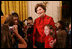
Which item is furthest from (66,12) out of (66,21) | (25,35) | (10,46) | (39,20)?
(10,46)

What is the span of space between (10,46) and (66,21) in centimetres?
80

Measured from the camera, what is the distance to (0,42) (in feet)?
4.52

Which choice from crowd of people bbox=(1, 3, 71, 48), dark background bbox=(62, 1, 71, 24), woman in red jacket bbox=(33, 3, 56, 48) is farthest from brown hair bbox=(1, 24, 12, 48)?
dark background bbox=(62, 1, 71, 24)

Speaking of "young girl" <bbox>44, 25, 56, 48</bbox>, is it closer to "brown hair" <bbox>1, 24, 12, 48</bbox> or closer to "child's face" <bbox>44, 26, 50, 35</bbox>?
"child's face" <bbox>44, 26, 50, 35</bbox>

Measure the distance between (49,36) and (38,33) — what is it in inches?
6.2

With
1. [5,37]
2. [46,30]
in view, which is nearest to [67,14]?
[46,30]

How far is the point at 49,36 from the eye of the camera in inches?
65.7

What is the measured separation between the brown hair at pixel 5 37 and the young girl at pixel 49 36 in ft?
1.69

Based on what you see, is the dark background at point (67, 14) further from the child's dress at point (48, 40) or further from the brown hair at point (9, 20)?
the brown hair at point (9, 20)

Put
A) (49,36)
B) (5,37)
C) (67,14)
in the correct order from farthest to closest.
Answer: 1. (67,14)
2. (49,36)
3. (5,37)

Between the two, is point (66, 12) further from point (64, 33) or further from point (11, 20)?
point (11, 20)

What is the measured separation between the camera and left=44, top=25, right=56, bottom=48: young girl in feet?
5.37

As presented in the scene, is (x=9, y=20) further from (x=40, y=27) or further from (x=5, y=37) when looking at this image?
(x=40, y=27)

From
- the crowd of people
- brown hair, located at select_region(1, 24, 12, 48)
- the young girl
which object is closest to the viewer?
brown hair, located at select_region(1, 24, 12, 48)
